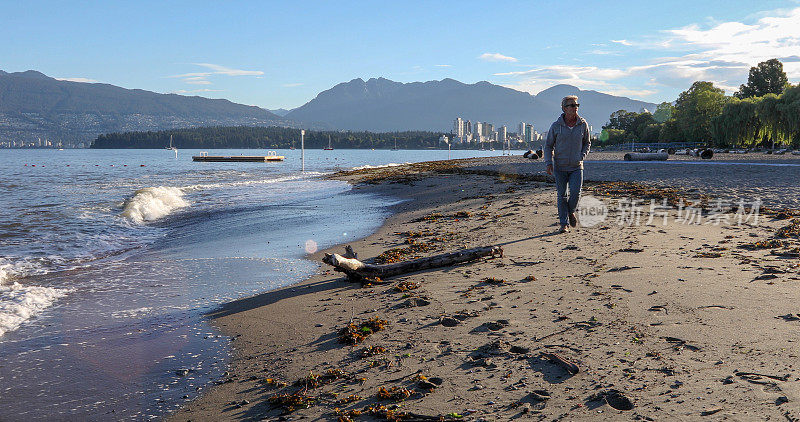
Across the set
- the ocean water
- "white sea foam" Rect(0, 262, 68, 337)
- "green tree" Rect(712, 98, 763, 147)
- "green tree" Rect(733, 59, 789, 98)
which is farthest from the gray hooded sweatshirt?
"green tree" Rect(733, 59, 789, 98)

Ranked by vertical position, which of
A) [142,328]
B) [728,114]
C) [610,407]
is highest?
[728,114]

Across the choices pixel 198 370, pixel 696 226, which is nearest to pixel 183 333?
pixel 198 370

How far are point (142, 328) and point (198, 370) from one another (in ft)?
5.63

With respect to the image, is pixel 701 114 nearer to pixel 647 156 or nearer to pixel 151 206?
pixel 647 156

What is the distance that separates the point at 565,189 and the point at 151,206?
57.5 feet

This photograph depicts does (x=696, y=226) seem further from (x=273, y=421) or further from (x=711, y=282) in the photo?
(x=273, y=421)

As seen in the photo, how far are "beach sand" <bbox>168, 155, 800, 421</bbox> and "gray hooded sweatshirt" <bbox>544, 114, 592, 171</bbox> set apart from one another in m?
1.69

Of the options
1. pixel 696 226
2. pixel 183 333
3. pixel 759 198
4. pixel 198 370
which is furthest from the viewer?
pixel 759 198

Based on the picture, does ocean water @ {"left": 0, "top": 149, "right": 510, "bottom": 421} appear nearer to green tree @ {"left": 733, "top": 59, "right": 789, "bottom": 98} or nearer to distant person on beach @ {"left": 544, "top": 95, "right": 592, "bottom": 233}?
distant person on beach @ {"left": 544, "top": 95, "right": 592, "bottom": 233}

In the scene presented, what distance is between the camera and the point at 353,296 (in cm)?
615

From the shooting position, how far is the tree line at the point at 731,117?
53.9 m

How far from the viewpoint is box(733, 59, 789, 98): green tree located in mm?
95500

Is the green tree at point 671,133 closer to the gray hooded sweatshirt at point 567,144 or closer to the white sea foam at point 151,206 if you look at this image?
the white sea foam at point 151,206

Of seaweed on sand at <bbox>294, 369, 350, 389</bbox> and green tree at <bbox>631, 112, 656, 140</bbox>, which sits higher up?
green tree at <bbox>631, 112, 656, 140</bbox>
